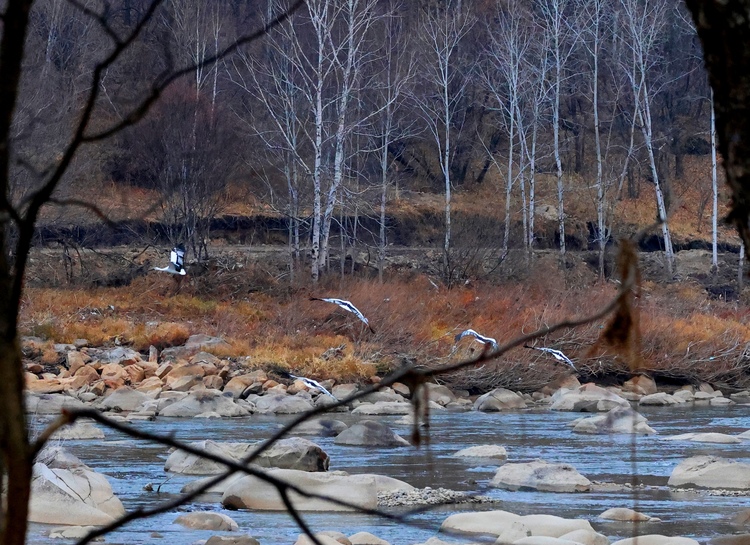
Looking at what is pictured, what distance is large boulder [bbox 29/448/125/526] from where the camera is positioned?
7.69 meters

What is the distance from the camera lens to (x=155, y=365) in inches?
758

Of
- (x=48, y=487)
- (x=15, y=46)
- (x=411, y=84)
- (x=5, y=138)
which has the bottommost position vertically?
(x=48, y=487)

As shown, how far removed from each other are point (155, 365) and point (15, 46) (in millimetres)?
18588

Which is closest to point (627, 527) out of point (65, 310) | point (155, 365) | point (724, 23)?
point (724, 23)

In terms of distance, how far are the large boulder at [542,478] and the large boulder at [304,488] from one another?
1746 mm

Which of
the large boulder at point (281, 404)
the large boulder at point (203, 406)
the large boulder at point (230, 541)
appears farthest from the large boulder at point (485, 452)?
the large boulder at point (230, 541)

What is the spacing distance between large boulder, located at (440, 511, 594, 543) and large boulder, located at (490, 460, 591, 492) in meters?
2.11

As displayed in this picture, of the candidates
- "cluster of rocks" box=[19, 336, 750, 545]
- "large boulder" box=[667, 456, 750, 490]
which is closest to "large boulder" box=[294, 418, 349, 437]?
"cluster of rocks" box=[19, 336, 750, 545]

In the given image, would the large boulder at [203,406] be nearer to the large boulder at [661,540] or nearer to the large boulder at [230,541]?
the large boulder at [230,541]

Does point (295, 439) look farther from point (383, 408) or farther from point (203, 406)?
point (383, 408)

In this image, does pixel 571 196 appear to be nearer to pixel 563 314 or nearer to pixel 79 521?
pixel 563 314

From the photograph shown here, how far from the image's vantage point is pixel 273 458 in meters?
10.2

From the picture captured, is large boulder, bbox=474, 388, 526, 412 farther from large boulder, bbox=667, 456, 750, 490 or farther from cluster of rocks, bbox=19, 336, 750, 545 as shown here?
large boulder, bbox=667, 456, 750, 490

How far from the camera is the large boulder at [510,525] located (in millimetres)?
7160
